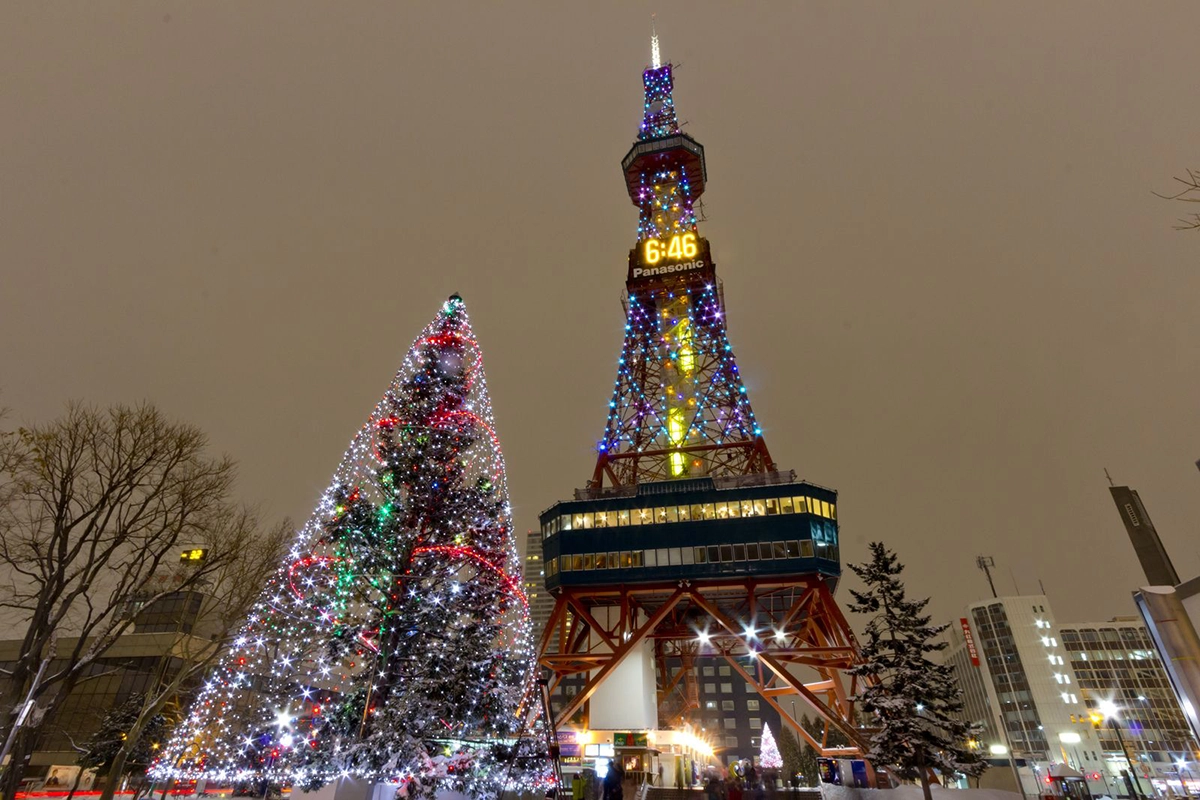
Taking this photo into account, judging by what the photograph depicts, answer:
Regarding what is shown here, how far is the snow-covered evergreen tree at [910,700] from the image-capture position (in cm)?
1888

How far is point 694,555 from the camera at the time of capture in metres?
40.5

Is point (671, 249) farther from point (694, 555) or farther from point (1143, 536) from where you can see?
point (1143, 536)

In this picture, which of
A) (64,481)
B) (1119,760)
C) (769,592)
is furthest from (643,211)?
(1119,760)

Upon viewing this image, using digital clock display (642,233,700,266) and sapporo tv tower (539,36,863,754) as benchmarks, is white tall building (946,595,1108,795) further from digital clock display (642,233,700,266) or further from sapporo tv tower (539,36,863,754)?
digital clock display (642,233,700,266)

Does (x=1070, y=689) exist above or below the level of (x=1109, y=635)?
below

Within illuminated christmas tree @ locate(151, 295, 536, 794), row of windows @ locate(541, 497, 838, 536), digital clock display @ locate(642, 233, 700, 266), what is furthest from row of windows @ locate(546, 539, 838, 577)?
digital clock display @ locate(642, 233, 700, 266)

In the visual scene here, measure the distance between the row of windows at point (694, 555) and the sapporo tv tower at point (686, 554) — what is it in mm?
83

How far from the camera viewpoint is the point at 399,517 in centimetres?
1662

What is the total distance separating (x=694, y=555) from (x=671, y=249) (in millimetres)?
32957

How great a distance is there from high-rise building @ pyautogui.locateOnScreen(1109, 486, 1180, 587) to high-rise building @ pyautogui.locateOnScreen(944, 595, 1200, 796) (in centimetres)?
7231

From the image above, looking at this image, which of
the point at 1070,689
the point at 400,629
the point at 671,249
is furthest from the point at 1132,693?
the point at 400,629

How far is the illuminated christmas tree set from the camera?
47.9 feet

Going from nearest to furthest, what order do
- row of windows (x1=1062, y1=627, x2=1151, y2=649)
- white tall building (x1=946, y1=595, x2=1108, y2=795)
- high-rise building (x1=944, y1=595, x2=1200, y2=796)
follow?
high-rise building (x1=944, y1=595, x2=1200, y2=796)
white tall building (x1=946, y1=595, x2=1108, y2=795)
row of windows (x1=1062, y1=627, x2=1151, y2=649)

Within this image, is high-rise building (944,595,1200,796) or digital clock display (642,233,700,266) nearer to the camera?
digital clock display (642,233,700,266)
